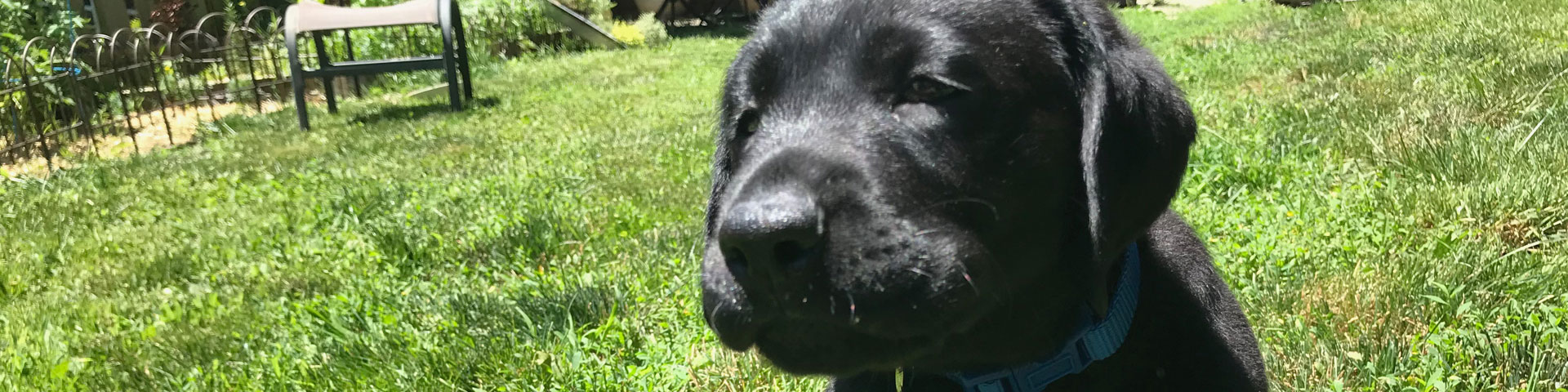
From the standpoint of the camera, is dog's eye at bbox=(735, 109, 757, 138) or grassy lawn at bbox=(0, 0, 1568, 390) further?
grassy lawn at bbox=(0, 0, 1568, 390)

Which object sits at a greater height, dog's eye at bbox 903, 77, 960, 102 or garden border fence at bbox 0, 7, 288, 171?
dog's eye at bbox 903, 77, 960, 102

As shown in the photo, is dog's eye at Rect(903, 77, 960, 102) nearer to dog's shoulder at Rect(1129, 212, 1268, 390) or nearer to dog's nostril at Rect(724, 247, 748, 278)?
dog's nostril at Rect(724, 247, 748, 278)

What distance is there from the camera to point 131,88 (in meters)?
9.16

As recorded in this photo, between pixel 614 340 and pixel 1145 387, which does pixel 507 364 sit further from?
pixel 1145 387

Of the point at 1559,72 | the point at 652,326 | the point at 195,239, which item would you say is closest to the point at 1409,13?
the point at 1559,72

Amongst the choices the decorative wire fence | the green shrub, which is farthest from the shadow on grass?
the green shrub

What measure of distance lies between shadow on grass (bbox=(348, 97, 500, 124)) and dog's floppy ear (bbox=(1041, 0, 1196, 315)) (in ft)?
26.5

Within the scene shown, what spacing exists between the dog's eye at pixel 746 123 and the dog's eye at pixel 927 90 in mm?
343

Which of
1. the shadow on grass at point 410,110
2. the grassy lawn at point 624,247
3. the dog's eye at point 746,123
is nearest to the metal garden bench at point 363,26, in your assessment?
the shadow on grass at point 410,110

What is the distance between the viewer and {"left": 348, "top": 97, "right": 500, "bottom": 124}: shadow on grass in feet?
28.9

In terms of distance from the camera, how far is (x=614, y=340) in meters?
3.03

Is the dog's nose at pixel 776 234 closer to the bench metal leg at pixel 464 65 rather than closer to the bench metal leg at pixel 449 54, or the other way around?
the bench metal leg at pixel 449 54

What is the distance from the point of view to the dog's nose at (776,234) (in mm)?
1296

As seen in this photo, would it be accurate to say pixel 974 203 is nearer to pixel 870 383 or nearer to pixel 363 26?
pixel 870 383
